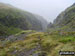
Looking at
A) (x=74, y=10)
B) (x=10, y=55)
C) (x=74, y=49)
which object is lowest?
(x=10, y=55)

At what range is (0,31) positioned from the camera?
17038 centimetres

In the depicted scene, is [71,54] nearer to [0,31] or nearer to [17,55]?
[17,55]

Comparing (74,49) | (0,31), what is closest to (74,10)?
(0,31)

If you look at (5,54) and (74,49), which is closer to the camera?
(74,49)

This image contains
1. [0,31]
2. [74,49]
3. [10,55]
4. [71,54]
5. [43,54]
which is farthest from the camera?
[0,31]

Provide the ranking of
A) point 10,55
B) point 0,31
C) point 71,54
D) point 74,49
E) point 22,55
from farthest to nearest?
point 0,31, point 10,55, point 22,55, point 74,49, point 71,54

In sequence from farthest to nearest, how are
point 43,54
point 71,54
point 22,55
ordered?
1. point 22,55
2. point 43,54
3. point 71,54

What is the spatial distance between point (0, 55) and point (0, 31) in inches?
5774

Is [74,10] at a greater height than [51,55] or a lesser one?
greater

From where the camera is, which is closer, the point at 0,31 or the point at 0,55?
the point at 0,55

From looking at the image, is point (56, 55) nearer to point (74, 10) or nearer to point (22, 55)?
point (22, 55)

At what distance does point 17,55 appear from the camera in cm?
3172

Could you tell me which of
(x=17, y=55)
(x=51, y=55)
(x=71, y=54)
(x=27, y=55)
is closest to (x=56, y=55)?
(x=51, y=55)

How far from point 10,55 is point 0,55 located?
3826mm
